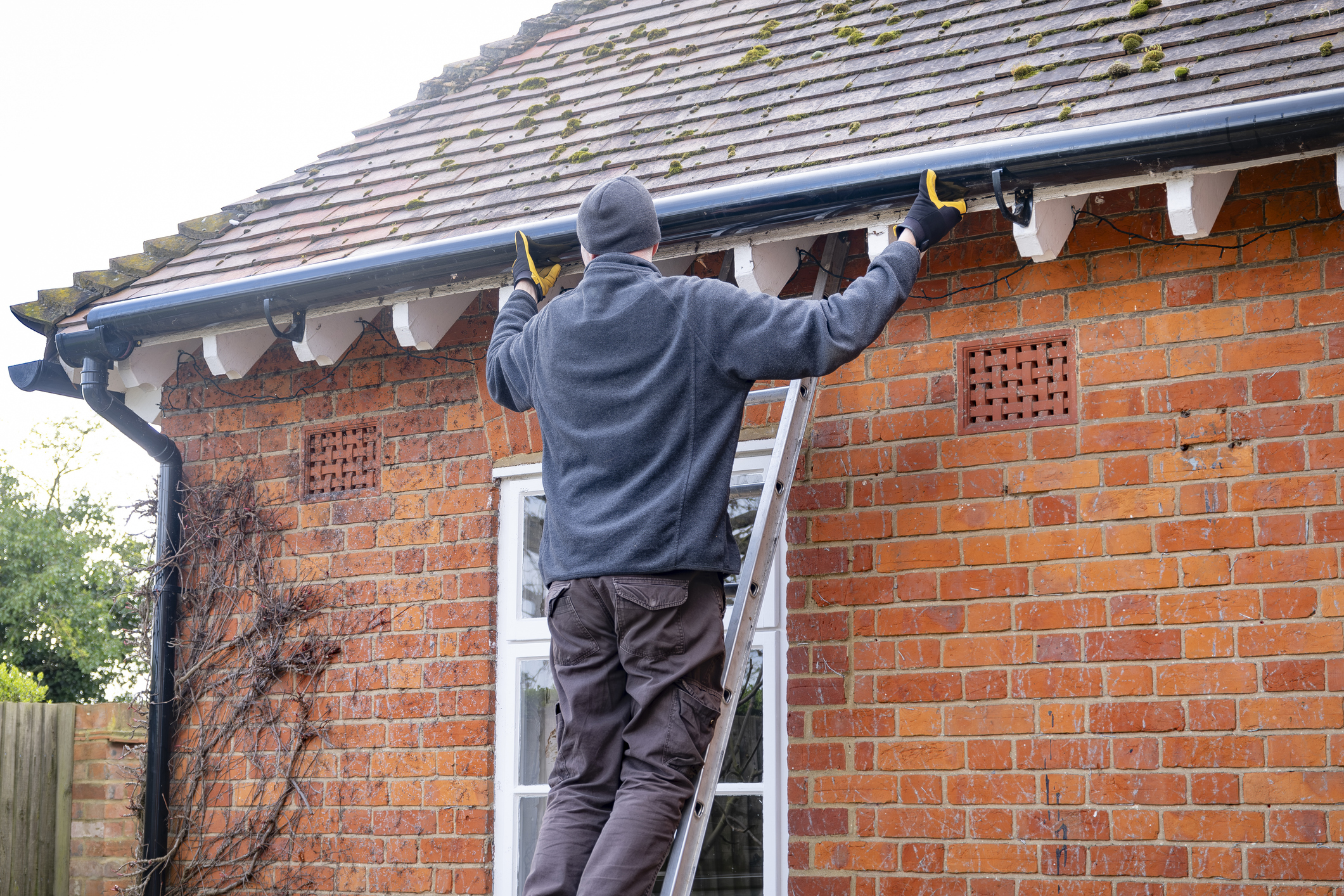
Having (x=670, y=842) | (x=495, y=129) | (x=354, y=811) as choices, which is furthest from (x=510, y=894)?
(x=495, y=129)

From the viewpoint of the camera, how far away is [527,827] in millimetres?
4738

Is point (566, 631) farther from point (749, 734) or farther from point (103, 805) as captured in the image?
point (103, 805)

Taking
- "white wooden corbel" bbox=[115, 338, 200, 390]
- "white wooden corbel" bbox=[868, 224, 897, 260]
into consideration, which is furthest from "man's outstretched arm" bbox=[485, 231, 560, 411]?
"white wooden corbel" bbox=[115, 338, 200, 390]

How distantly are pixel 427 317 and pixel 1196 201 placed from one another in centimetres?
287

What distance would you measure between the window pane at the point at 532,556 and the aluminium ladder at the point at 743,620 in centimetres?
148

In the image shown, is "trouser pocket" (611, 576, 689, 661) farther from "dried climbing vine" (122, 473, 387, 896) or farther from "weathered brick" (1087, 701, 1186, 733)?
"dried climbing vine" (122, 473, 387, 896)

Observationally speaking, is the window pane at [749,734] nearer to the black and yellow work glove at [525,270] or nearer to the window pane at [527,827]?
the window pane at [527,827]

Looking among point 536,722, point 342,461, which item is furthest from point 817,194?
point 342,461

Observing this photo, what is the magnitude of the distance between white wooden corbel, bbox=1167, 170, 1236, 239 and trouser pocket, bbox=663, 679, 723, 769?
2003mm

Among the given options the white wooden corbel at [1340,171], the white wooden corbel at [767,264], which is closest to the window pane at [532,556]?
the white wooden corbel at [767,264]

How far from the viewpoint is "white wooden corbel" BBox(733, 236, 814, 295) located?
4152 mm

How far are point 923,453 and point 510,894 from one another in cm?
226

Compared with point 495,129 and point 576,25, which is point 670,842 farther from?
point 576,25

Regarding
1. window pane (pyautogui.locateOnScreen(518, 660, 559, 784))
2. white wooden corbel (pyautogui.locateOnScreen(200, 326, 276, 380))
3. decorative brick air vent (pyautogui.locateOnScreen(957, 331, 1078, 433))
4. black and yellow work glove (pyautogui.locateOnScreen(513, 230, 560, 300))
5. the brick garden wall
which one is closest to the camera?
black and yellow work glove (pyautogui.locateOnScreen(513, 230, 560, 300))
